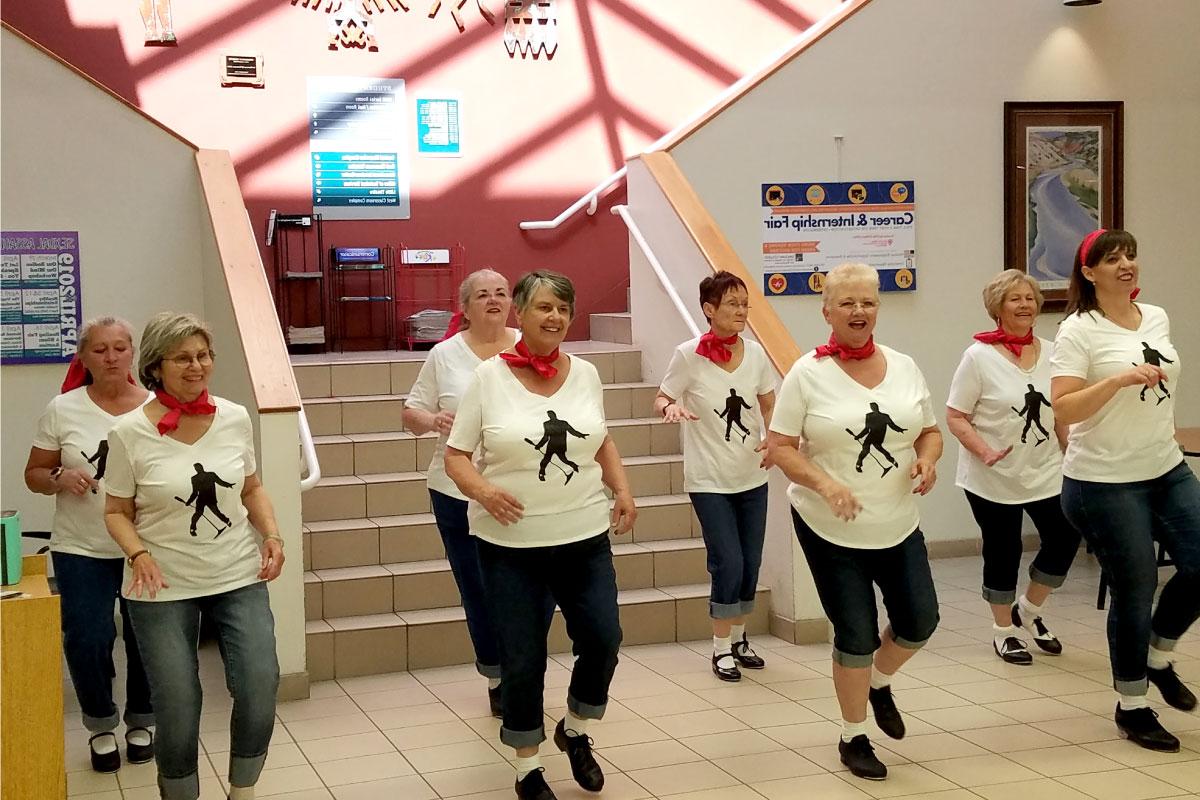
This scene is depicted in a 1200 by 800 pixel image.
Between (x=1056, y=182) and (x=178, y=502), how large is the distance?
646 centimetres

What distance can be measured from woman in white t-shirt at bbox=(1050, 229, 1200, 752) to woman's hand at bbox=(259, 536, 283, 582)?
8.34 feet

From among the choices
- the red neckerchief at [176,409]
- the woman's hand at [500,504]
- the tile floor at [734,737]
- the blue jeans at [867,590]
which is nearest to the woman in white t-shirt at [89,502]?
the tile floor at [734,737]

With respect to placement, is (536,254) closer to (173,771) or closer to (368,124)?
(368,124)

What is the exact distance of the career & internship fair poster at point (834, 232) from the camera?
8109 mm

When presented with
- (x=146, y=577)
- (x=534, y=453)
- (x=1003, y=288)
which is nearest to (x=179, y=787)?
(x=146, y=577)

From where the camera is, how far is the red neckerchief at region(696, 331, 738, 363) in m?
5.56

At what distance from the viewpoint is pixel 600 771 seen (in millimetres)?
4336

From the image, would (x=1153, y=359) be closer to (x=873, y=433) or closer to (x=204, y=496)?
(x=873, y=433)

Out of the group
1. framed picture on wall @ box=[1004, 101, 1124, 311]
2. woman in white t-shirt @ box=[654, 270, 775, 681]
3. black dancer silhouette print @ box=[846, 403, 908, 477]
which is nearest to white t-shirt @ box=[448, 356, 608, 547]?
black dancer silhouette print @ box=[846, 403, 908, 477]

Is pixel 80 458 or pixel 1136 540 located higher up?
pixel 80 458

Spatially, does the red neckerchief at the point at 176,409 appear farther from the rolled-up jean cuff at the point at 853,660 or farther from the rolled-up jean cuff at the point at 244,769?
the rolled-up jean cuff at the point at 853,660

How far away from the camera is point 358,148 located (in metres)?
9.32

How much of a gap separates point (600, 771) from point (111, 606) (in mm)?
1764

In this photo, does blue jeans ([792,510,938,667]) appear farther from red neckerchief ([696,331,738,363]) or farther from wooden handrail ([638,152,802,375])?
wooden handrail ([638,152,802,375])
